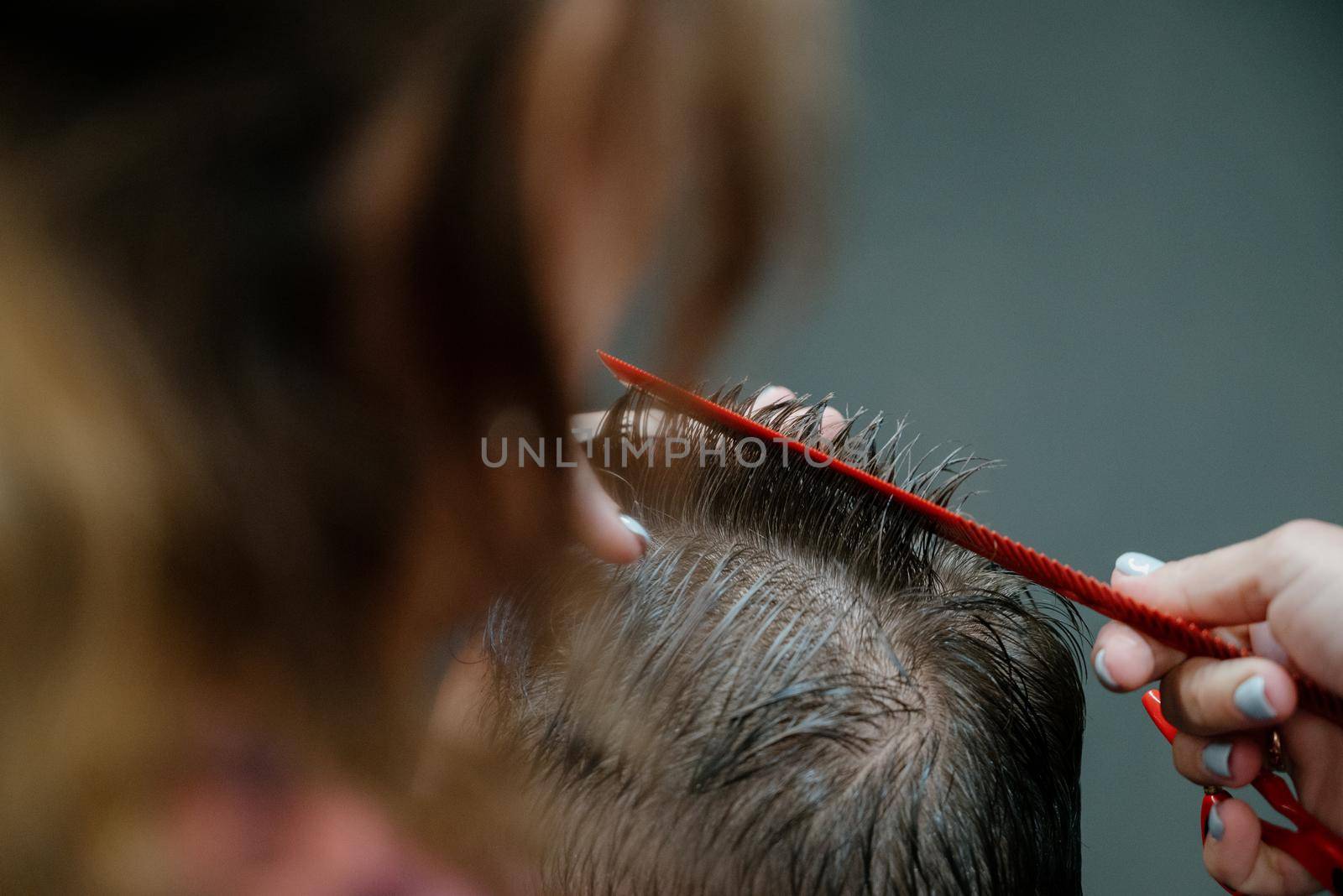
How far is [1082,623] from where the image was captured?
55 centimetres

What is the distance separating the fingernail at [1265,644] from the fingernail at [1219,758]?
49 mm

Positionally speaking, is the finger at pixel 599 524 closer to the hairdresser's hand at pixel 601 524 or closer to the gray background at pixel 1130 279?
the hairdresser's hand at pixel 601 524

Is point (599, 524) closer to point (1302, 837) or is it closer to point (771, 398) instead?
point (771, 398)

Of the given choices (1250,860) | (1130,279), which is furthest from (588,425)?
(1130,279)

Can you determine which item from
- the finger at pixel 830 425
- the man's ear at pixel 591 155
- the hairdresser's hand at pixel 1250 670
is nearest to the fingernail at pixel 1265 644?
the hairdresser's hand at pixel 1250 670

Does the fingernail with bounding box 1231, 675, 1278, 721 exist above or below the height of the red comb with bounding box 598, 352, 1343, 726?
below

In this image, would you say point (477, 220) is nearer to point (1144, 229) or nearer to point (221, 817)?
point (221, 817)

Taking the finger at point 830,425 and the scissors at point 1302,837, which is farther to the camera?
the finger at point 830,425

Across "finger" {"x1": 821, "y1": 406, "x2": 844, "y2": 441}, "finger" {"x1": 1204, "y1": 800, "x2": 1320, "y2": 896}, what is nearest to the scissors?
"finger" {"x1": 1204, "y1": 800, "x2": 1320, "y2": 896}

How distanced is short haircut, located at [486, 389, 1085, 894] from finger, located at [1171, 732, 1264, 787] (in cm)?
6

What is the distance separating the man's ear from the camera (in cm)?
28

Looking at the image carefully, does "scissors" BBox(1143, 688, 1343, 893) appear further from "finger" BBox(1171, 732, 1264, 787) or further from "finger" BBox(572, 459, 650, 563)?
"finger" BBox(572, 459, 650, 563)

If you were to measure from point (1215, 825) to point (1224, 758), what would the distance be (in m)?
0.06

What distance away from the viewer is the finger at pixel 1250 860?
413 millimetres
